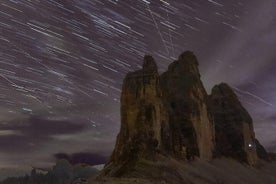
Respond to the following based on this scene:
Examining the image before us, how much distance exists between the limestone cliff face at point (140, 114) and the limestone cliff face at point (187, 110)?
1084 cm

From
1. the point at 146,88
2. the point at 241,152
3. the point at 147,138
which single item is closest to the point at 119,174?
the point at 147,138

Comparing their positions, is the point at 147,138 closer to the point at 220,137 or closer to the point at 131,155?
the point at 131,155

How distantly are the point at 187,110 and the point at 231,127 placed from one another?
43041 millimetres

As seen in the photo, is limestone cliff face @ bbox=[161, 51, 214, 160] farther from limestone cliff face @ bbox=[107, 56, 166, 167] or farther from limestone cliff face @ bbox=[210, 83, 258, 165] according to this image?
limestone cliff face @ bbox=[210, 83, 258, 165]

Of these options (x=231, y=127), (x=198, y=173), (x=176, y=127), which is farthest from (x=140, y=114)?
(x=231, y=127)

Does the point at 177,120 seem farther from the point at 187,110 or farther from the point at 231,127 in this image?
the point at 231,127

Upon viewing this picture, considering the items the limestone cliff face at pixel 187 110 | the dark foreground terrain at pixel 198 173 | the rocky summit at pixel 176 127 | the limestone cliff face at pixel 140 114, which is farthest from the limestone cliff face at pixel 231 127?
the limestone cliff face at pixel 140 114

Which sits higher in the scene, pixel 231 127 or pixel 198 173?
pixel 231 127

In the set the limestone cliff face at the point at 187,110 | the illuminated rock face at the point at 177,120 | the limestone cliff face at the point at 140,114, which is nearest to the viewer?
the limestone cliff face at the point at 140,114

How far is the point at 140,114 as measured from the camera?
362ft

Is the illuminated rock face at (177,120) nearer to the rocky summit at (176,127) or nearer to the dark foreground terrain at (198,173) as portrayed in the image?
the rocky summit at (176,127)

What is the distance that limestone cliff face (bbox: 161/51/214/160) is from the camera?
12619 cm

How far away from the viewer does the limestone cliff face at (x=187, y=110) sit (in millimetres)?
126188

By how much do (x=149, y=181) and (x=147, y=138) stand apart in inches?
1010
